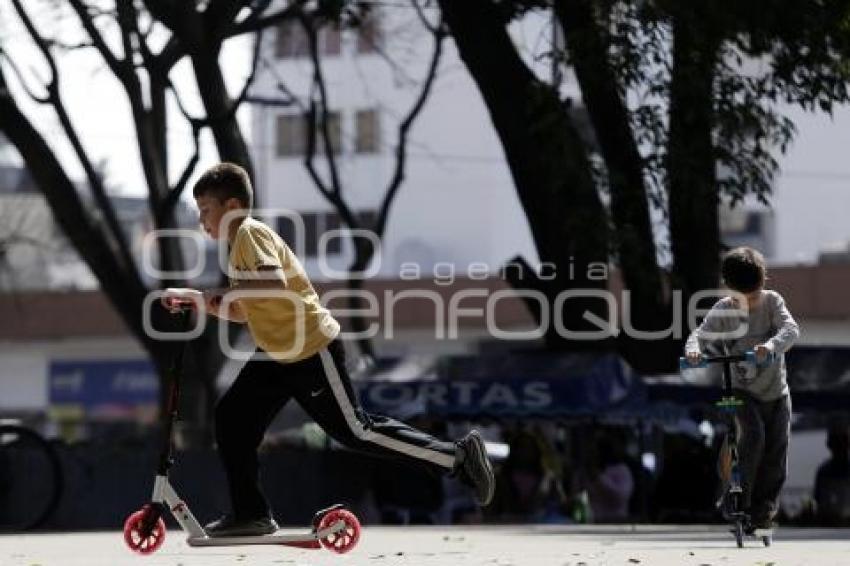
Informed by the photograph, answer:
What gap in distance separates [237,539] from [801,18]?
35.1 ft

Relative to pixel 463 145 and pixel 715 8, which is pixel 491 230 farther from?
pixel 715 8

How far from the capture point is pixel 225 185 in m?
8.60

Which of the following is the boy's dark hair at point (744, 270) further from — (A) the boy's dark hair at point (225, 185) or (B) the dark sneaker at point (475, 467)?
(A) the boy's dark hair at point (225, 185)

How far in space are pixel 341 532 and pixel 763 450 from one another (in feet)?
9.78

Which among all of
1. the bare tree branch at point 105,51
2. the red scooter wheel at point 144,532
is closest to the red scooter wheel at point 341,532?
the red scooter wheel at point 144,532

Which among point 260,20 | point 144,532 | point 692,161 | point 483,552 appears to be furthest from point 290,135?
point 144,532

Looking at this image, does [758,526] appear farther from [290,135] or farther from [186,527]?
[290,135]

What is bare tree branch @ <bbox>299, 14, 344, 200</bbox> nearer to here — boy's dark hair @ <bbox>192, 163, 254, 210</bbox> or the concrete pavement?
the concrete pavement

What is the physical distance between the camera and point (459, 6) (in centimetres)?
2003

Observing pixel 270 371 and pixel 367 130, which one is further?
pixel 367 130

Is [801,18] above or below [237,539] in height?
above

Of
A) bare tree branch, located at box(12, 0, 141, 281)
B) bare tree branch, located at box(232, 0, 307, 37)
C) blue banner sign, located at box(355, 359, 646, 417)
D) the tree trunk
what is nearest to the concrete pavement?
the tree trunk

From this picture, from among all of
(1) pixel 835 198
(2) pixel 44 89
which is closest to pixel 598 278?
(2) pixel 44 89

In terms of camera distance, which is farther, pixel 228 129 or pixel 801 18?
pixel 228 129
